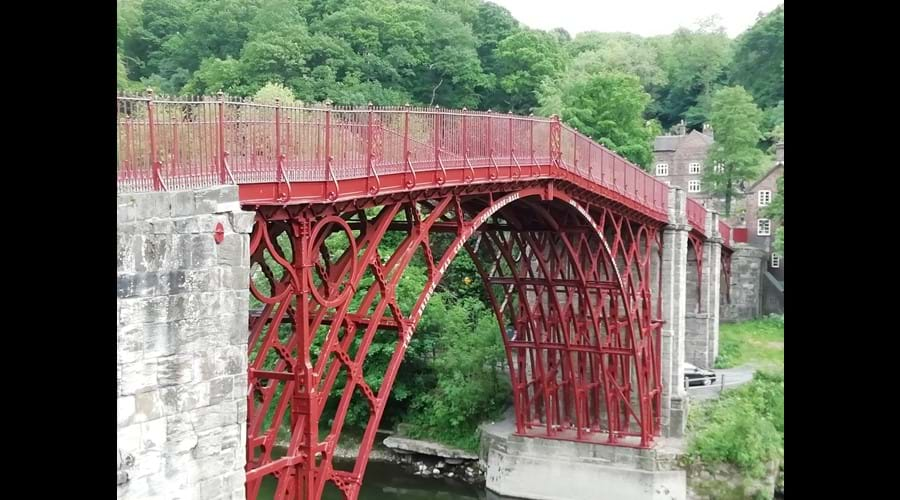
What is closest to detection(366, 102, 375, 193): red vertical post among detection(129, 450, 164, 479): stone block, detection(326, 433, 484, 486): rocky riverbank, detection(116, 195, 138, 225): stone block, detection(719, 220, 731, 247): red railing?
detection(116, 195, 138, 225): stone block

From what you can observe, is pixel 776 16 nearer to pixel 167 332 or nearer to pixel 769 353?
pixel 769 353

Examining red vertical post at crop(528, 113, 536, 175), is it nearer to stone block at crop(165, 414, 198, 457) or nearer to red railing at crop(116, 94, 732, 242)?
red railing at crop(116, 94, 732, 242)

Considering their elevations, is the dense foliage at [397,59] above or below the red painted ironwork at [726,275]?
above

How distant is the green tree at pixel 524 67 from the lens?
191ft

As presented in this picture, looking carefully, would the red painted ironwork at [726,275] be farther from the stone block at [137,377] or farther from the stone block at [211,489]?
the stone block at [137,377]

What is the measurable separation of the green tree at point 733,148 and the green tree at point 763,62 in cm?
Answer: 783

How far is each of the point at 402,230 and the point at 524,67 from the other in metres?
43.9

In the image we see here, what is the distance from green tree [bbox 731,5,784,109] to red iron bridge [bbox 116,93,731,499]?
3763 centimetres

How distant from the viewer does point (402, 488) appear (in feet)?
100

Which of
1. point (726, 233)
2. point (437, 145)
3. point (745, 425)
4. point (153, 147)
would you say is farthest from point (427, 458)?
point (153, 147)

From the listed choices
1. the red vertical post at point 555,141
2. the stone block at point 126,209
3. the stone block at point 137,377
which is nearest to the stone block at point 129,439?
the stone block at point 137,377

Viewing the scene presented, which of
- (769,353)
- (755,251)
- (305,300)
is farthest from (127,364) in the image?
(755,251)

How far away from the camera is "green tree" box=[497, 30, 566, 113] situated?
191 ft

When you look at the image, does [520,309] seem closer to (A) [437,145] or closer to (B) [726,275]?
(A) [437,145]
